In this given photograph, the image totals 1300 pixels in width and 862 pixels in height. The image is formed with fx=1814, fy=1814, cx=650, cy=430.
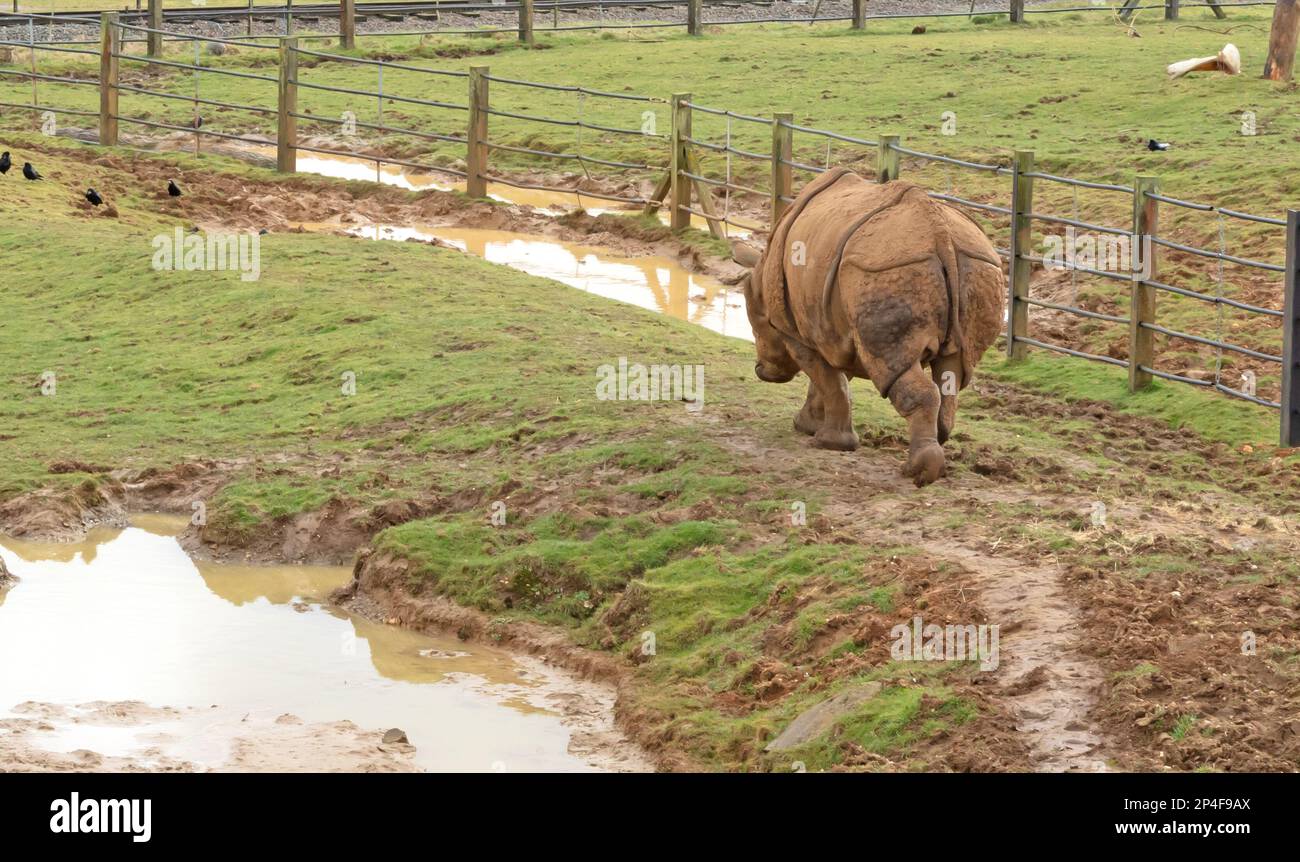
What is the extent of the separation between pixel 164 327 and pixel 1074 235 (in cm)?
750

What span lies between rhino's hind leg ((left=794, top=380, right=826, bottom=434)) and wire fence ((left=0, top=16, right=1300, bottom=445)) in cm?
127

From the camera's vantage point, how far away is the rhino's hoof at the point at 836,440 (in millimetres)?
10016

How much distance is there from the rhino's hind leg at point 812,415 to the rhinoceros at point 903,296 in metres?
0.37

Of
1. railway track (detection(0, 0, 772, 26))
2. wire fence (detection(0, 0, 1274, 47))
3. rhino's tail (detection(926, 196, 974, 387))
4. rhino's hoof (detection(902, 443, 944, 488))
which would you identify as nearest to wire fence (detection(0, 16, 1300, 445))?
rhino's tail (detection(926, 196, 974, 387))

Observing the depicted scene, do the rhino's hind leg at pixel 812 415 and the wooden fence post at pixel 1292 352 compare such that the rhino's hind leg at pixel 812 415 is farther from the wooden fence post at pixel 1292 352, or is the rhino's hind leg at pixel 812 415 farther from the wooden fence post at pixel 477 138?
the wooden fence post at pixel 477 138

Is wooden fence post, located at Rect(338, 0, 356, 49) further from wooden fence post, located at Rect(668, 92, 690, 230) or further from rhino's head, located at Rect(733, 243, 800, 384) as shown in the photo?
rhino's head, located at Rect(733, 243, 800, 384)

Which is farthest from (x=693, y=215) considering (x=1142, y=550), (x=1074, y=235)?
(x=1142, y=550)

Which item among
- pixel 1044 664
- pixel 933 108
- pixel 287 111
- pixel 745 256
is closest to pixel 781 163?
pixel 745 256

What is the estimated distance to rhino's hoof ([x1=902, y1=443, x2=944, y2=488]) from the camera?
9.20 metres

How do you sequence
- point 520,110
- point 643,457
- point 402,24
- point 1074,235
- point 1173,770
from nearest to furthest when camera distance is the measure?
point 1173,770 < point 643,457 < point 1074,235 < point 520,110 < point 402,24

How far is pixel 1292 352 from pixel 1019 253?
6.78m

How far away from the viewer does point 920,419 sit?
29.8 ft

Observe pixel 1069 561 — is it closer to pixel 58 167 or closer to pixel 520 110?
pixel 58 167

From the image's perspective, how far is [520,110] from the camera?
2545 cm
